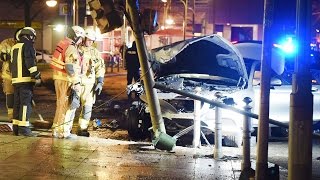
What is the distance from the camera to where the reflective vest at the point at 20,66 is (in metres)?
9.38

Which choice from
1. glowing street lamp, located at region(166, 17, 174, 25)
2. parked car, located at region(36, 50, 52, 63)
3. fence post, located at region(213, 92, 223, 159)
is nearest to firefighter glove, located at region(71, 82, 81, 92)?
fence post, located at region(213, 92, 223, 159)

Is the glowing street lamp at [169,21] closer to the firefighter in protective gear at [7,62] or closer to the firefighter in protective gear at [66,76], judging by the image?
the firefighter in protective gear at [7,62]

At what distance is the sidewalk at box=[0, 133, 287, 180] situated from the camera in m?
6.92

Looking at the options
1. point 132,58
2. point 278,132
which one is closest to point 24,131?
point 278,132

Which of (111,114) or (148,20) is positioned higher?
(148,20)

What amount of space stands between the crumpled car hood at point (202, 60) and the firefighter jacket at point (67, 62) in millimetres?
1685

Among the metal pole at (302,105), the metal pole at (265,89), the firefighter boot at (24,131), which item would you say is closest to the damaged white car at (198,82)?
the firefighter boot at (24,131)

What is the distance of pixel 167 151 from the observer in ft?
28.4

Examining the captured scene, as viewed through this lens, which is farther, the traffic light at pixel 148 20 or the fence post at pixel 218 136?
the traffic light at pixel 148 20

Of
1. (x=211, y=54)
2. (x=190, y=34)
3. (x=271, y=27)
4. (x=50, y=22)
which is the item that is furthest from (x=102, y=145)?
(x=50, y=22)

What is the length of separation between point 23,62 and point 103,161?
2744 millimetres

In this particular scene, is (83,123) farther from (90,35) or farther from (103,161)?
(103,161)

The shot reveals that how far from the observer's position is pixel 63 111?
9539 millimetres

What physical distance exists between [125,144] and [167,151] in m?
0.93
